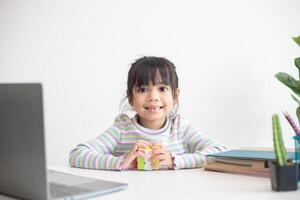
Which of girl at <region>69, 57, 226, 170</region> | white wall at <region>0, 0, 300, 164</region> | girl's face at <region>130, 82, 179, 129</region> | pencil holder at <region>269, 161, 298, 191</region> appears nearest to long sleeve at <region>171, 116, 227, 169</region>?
girl at <region>69, 57, 226, 170</region>

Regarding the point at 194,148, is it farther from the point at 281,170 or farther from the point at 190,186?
the point at 281,170

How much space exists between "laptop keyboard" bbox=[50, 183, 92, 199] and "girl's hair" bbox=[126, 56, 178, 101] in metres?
0.71

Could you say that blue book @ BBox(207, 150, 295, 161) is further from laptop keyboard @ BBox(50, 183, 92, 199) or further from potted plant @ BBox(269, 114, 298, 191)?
laptop keyboard @ BBox(50, 183, 92, 199)

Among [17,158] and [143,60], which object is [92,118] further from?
[17,158]

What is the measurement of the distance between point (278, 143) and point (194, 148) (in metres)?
0.74

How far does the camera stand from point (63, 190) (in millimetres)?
1152

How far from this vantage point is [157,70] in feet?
6.09

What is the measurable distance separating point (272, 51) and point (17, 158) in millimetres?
2774

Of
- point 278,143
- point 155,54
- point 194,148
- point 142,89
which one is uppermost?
point 155,54

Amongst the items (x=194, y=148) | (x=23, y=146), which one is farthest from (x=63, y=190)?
(x=194, y=148)

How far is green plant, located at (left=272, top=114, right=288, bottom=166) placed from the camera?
1.16 metres

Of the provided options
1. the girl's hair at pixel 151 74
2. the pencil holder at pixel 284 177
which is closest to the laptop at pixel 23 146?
the pencil holder at pixel 284 177

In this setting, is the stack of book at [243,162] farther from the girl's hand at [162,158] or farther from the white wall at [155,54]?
the white wall at [155,54]

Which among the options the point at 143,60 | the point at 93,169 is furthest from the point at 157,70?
the point at 93,169
